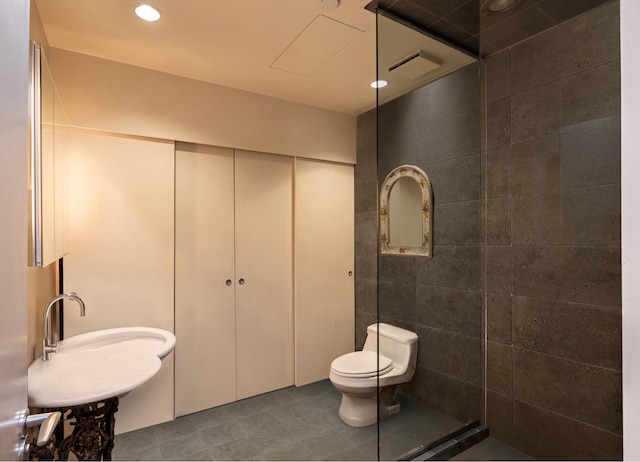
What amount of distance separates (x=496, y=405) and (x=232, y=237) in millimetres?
2161

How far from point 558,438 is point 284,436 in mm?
1598

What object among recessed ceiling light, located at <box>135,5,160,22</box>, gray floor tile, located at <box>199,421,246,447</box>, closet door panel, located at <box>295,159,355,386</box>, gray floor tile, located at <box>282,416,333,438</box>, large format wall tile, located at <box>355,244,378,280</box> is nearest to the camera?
recessed ceiling light, located at <box>135,5,160,22</box>

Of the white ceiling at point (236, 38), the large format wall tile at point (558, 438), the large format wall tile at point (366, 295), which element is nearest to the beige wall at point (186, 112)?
the white ceiling at point (236, 38)

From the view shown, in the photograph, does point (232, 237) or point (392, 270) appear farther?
point (232, 237)

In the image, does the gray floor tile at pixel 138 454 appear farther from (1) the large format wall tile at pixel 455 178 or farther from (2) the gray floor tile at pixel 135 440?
(1) the large format wall tile at pixel 455 178

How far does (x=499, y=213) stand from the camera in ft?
6.85

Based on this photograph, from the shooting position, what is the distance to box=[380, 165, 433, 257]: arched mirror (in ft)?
6.50

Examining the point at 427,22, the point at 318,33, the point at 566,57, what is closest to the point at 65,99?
the point at 318,33

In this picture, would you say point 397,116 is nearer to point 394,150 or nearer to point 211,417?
point 394,150

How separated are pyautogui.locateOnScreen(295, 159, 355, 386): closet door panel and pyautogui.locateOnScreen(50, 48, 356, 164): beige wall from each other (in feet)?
0.86

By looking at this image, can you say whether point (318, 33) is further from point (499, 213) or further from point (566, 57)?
point (499, 213)

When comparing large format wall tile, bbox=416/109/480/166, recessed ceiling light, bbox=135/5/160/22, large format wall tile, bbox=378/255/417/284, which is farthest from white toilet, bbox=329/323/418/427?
recessed ceiling light, bbox=135/5/160/22

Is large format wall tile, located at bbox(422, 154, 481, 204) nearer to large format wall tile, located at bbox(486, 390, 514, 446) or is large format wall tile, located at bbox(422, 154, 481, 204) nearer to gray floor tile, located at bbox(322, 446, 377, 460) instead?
large format wall tile, located at bbox(486, 390, 514, 446)

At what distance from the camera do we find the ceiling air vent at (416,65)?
6.06ft
